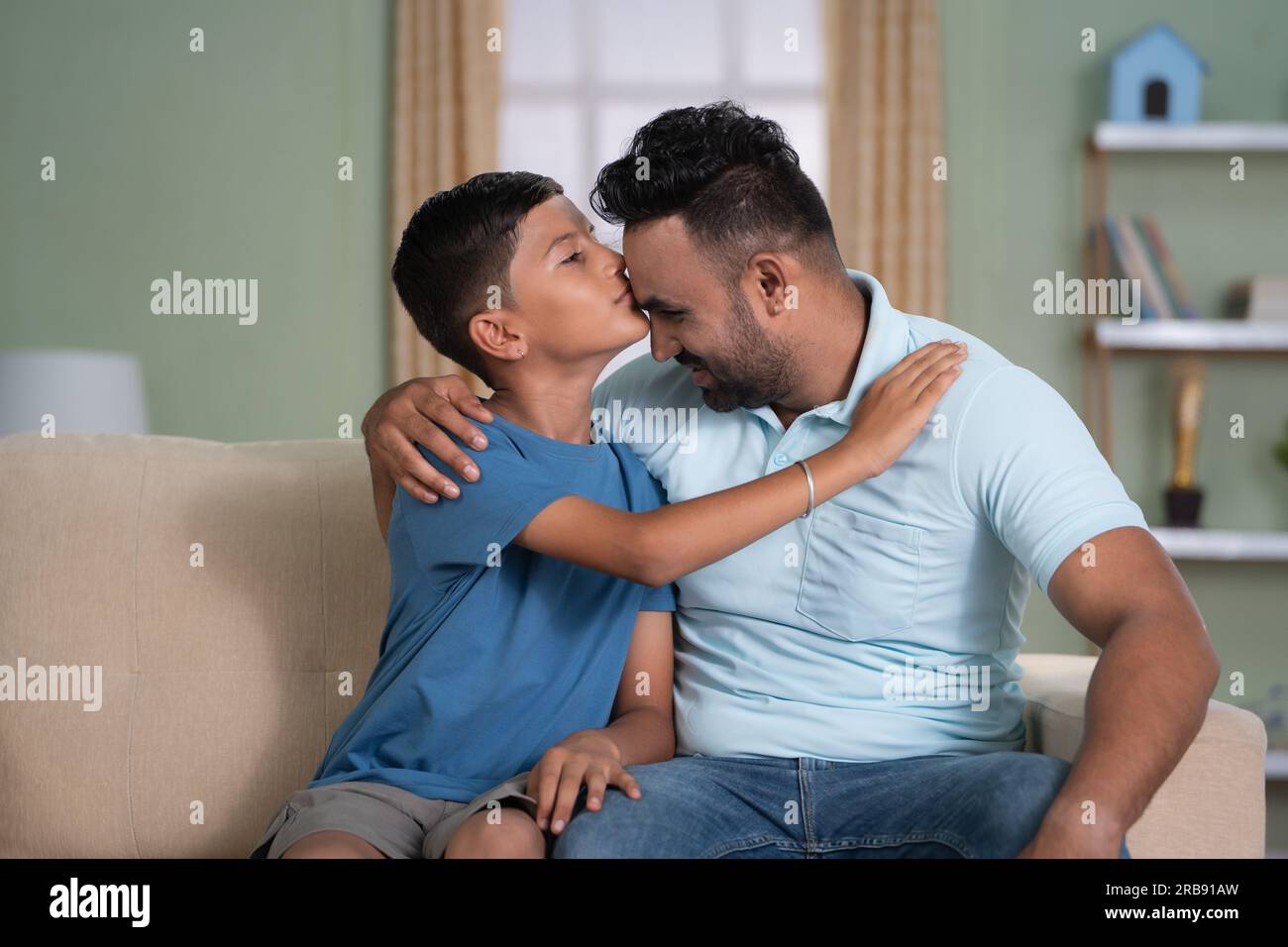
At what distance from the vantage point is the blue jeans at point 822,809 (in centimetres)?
121

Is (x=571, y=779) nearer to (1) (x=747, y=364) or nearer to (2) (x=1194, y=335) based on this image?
(1) (x=747, y=364)

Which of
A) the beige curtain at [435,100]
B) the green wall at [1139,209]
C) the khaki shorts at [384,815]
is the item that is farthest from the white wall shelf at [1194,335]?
the khaki shorts at [384,815]

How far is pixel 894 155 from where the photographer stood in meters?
3.90

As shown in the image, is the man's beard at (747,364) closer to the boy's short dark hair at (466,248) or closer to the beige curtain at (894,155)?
the boy's short dark hair at (466,248)

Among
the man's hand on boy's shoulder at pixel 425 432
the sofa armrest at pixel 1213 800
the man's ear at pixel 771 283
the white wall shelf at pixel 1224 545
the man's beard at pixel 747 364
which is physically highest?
the man's ear at pixel 771 283

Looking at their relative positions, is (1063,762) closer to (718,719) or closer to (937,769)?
(937,769)

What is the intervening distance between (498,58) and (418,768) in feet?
10.2

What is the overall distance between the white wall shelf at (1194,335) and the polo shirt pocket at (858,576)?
2351mm

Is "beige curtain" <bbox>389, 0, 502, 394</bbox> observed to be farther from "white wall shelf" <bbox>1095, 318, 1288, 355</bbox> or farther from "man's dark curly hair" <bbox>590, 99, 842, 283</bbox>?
"man's dark curly hair" <bbox>590, 99, 842, 283</bbox>

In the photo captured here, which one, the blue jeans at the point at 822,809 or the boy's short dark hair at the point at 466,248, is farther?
the boy's short dark hair at the point at 466,248

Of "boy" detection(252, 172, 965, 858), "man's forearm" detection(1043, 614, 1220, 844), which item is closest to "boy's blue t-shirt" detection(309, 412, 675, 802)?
"boy" detection(252, 172, 965, 858)

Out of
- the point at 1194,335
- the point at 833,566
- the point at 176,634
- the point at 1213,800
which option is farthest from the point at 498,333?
the point at 1194,335

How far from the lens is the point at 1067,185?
386cm
